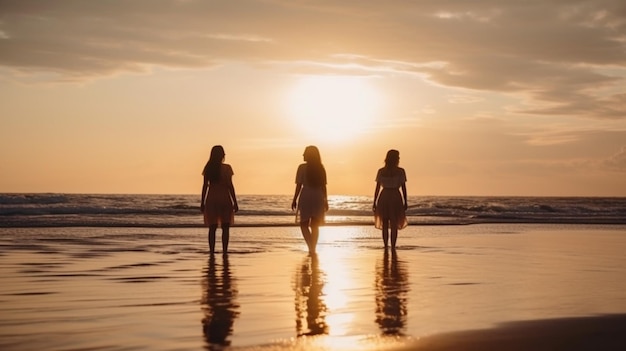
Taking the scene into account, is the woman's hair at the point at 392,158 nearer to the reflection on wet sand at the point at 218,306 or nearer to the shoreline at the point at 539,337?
the reflection on wet sand at the point at 218,306

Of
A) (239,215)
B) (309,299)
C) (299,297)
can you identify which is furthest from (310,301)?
(239,215)

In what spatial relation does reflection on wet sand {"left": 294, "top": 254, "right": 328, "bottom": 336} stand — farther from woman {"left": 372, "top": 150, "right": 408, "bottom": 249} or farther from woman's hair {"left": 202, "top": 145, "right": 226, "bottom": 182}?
woman {"left": 372, "top": 150, "right": 408, "bottom": 249}

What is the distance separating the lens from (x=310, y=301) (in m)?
8.89

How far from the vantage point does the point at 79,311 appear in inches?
318

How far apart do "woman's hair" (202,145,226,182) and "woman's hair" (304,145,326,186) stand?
5.56 feet

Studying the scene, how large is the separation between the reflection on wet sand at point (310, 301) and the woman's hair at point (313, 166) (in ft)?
9.63

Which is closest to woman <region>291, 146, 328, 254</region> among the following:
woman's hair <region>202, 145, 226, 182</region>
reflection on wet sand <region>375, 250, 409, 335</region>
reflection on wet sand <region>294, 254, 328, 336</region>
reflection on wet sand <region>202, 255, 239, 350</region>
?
woman's hair <region>202, 145, 226, 182</region>

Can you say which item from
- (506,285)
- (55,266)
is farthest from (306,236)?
(506,285)

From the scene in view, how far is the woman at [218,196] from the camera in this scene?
16.0m

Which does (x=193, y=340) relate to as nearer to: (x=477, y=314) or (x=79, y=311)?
(x=79, y=311)

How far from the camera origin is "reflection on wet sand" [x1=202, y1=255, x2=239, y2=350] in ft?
22.2

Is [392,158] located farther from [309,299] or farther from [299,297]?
[309,299]

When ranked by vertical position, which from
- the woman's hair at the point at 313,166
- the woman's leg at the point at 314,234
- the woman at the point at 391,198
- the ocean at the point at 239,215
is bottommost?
the ocean at the point at 239,215

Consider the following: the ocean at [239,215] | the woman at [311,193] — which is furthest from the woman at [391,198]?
Result: the ocean at [239,215]
